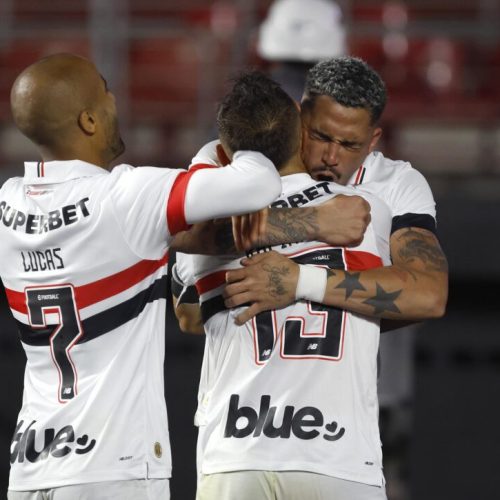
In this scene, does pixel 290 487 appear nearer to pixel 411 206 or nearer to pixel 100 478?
pixel 100 478

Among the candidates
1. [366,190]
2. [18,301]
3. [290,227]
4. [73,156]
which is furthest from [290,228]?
[18,301]

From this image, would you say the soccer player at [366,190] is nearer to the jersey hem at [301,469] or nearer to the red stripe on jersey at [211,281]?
the red stripe on jersey at [211,281]

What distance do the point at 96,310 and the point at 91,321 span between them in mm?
30

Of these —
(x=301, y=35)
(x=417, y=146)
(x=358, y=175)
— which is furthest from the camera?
(x=417, y=146)

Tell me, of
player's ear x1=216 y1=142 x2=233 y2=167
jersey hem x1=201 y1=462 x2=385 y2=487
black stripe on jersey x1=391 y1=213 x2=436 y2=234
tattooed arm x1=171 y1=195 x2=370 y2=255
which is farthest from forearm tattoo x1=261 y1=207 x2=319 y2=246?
jersey hem x1=201 y1=462 x2=385 y2=487

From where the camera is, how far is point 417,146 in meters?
8.38

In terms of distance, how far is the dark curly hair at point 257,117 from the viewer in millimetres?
2873

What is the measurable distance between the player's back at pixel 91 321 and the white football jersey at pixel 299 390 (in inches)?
6.7

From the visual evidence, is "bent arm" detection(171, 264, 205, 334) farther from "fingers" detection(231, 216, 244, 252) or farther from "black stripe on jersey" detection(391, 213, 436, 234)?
"black stripe on jersey" detection(391, 213, 436, 234)

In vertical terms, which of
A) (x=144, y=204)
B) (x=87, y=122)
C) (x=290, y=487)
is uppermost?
(x=87, y=122)

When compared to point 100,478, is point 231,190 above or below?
above

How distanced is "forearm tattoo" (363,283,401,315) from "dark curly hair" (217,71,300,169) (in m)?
0.45

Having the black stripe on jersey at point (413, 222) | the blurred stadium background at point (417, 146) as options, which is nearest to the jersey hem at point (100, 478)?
the black stripe on jersey at point (413, 222)

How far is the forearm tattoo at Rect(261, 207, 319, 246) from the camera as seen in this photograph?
9.64ft
